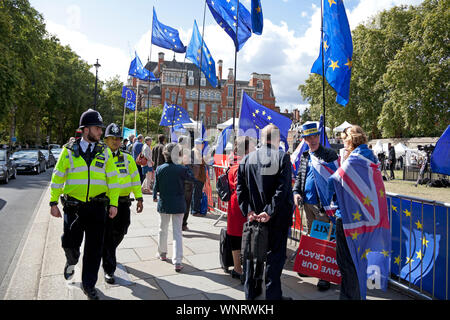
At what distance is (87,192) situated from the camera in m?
3.56

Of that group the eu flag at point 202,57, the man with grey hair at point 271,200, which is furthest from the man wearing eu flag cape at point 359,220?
the eu flag at point 202,57

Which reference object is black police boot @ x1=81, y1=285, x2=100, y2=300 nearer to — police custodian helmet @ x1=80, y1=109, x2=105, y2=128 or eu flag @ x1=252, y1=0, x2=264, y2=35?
police custodian helmet @ x1=80, y1=109, x2=105, y2=128

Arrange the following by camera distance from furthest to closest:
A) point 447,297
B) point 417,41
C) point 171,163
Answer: point 417,41 → point 171,163 → point 447,297

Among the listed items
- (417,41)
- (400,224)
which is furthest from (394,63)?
(400,224)

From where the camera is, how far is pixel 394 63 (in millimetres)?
29750

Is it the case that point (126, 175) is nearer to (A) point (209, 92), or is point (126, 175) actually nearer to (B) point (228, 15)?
(B) point (228, 15)

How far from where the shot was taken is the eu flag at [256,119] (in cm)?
756

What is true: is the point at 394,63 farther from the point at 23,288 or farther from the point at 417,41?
the point at 23,288

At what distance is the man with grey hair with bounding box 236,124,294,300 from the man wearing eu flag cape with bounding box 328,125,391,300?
0.55 meters

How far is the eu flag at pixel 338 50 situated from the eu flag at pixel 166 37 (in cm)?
818

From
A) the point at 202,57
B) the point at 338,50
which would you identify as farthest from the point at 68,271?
the point at 202,57

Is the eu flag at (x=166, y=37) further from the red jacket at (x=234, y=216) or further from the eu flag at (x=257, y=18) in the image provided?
the red jacket at (x=234, y=216)

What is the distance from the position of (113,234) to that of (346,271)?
9.17 ft
